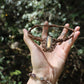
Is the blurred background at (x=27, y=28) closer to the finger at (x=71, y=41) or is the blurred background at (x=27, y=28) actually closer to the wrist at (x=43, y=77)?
the finger at (x=71, y=41)

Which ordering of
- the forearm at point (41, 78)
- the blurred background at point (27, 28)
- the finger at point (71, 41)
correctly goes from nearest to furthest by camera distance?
1. the forearm at point (41, 78)
2. the finger at point (71, 41)
3. the blurred background at point (27, 28)

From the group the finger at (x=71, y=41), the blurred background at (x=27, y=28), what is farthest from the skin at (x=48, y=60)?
the blurred background at (x=27, y=28)

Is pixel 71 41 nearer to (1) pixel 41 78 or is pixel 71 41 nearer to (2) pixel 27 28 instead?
(1) pixel 41 78

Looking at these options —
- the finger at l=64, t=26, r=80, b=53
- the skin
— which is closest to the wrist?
the skin

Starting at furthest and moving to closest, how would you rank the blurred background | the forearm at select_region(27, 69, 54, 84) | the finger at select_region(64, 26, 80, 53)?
the blurred background, the finger at select_region(64, 26, 80, 53), the forearm at select_region(27, 69, 54, 84)

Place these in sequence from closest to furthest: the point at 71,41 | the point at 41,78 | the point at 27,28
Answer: the point at 41,78
the point at 71,41
the point at 27,28

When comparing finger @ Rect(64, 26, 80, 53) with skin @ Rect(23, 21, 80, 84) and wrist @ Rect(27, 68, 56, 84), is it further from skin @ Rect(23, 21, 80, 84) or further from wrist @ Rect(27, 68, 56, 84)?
wrist @ Rect(27, 68, 56, 84)

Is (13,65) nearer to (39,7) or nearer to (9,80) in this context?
Result: (9,80)

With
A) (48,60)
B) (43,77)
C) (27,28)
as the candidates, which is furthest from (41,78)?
(27,28)
